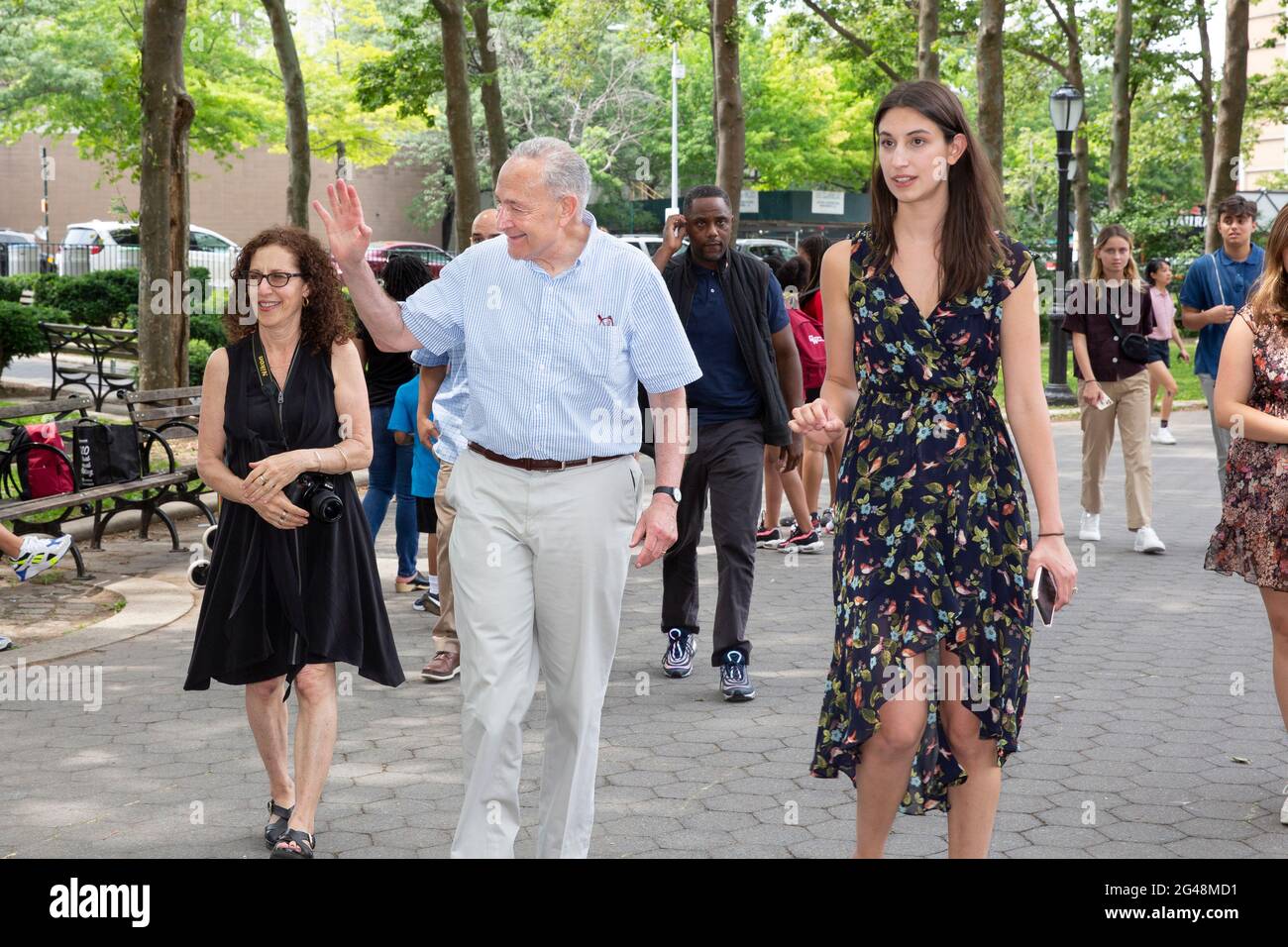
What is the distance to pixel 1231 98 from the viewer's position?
24.6 metres

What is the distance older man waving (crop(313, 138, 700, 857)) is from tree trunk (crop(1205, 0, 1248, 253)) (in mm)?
21846

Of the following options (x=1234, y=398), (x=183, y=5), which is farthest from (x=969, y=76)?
(x=1234, y=398)

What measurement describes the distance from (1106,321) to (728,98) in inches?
452

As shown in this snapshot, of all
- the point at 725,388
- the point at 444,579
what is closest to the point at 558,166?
the point at 725,388

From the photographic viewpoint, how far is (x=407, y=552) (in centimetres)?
919

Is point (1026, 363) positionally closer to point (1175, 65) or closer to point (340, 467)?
point (340, 467)

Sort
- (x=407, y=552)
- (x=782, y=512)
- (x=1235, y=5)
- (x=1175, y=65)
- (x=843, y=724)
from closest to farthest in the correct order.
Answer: (x=843, y=724) → (x=407, y=552) → (x=782, y=512) → (x=1235, y=5) → (x=1175, y=65)

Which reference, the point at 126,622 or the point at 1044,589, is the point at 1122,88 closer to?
the point at 126,622

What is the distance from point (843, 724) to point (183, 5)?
1108 centimetres

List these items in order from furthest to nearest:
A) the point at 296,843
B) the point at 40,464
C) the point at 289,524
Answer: the point at 40,464
the point at 289,524
the point at 296,843

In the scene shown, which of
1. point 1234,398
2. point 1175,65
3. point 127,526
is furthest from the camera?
point 1175,65

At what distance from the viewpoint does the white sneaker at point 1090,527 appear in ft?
36.3

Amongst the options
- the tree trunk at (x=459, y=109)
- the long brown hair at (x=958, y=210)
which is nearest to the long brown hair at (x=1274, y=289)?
the long brown hair at (x=958, y=210)

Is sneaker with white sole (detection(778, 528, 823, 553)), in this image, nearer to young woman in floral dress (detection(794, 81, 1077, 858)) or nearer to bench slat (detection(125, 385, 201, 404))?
bench slat (detection(125, 385, 201, 404))
